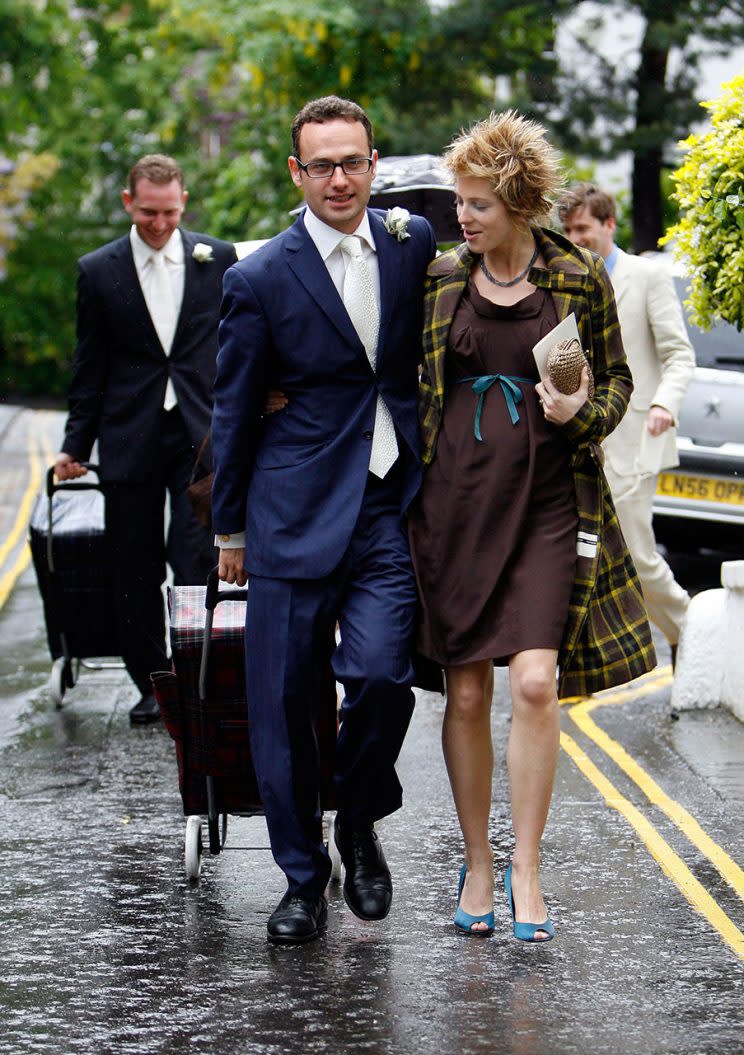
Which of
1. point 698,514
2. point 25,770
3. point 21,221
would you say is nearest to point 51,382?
point 21,221

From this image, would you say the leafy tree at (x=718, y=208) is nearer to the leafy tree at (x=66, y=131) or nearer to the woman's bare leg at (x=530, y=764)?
the woman's bare leg at (x=530, y=764)

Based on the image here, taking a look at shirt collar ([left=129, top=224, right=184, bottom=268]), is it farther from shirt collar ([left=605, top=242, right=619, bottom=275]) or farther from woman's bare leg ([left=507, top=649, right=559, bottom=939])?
woman's bare leg ([left=507, top=649, right=559, bottom=939])

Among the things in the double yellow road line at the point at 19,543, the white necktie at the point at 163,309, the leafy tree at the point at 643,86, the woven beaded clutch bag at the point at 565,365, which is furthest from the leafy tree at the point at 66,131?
the woven beaded clutch bag at the point at 565,365

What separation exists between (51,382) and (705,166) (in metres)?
37.9

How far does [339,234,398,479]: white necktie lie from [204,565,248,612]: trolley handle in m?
0.61

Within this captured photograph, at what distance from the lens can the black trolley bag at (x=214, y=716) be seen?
5.30 metres

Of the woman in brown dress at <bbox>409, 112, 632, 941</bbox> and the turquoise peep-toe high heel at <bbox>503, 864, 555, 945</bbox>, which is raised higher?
the woman in brown dress at <bbox>409, 112, 632, 941</bbox>

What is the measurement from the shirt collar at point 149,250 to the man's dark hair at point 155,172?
20cm

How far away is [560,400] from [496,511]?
1.12 ft

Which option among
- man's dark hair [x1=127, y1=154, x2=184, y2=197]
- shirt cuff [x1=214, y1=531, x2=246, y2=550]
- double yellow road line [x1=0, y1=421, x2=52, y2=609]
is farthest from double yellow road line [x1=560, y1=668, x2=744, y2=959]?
double yellow road line [x1=0, y1=421, x2=52, y2=609]

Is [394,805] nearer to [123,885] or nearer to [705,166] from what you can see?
[123,885]

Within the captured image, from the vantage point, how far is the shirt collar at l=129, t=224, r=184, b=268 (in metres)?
7.64

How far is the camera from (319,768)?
5.19 metres

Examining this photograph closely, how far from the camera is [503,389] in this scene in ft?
16.1
